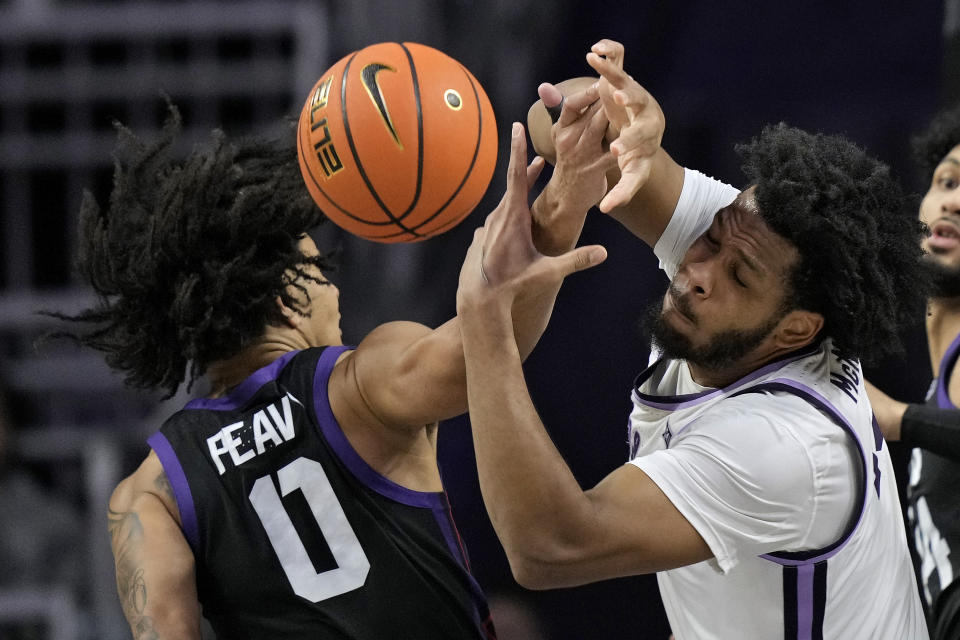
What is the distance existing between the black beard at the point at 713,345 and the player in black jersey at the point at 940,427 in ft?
2.68

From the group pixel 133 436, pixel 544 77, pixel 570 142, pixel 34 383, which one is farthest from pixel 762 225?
pixel 34 383

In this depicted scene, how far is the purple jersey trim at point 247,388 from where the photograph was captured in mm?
2328

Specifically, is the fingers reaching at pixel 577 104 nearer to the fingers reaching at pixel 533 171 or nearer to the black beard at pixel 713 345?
the fingers reaching at pixel 533 171

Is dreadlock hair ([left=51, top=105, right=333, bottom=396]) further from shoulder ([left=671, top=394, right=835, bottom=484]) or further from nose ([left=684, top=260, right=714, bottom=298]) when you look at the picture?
shoulder ([left=671, top=394, right=835, bottom=484])

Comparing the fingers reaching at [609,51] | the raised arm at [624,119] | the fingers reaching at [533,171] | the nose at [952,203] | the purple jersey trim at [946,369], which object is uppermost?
the fingers reaching at [609,51]

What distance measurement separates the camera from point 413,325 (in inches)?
86.8

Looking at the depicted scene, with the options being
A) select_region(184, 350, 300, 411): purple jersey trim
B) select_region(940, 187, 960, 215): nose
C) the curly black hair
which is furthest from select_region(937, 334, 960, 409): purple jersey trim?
select_region(184, 350, 300, 411): purple jersey trim

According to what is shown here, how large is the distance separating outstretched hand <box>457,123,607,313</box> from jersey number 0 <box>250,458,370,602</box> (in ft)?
1.73

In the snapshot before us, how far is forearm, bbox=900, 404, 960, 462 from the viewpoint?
288 cm

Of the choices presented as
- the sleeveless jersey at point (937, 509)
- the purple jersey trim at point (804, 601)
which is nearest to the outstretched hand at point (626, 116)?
the purple jersey trim at point (804, 601)

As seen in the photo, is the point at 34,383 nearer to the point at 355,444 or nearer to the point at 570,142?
the point at 355,444

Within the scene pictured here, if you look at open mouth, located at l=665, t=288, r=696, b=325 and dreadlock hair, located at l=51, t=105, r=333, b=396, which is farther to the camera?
dreadlock hair, located at l=51, t=105, r=333, b=396

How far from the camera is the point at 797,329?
7.45 feet

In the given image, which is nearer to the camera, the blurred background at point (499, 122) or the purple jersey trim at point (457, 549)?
the purple jersey trim at point (457, 549)
